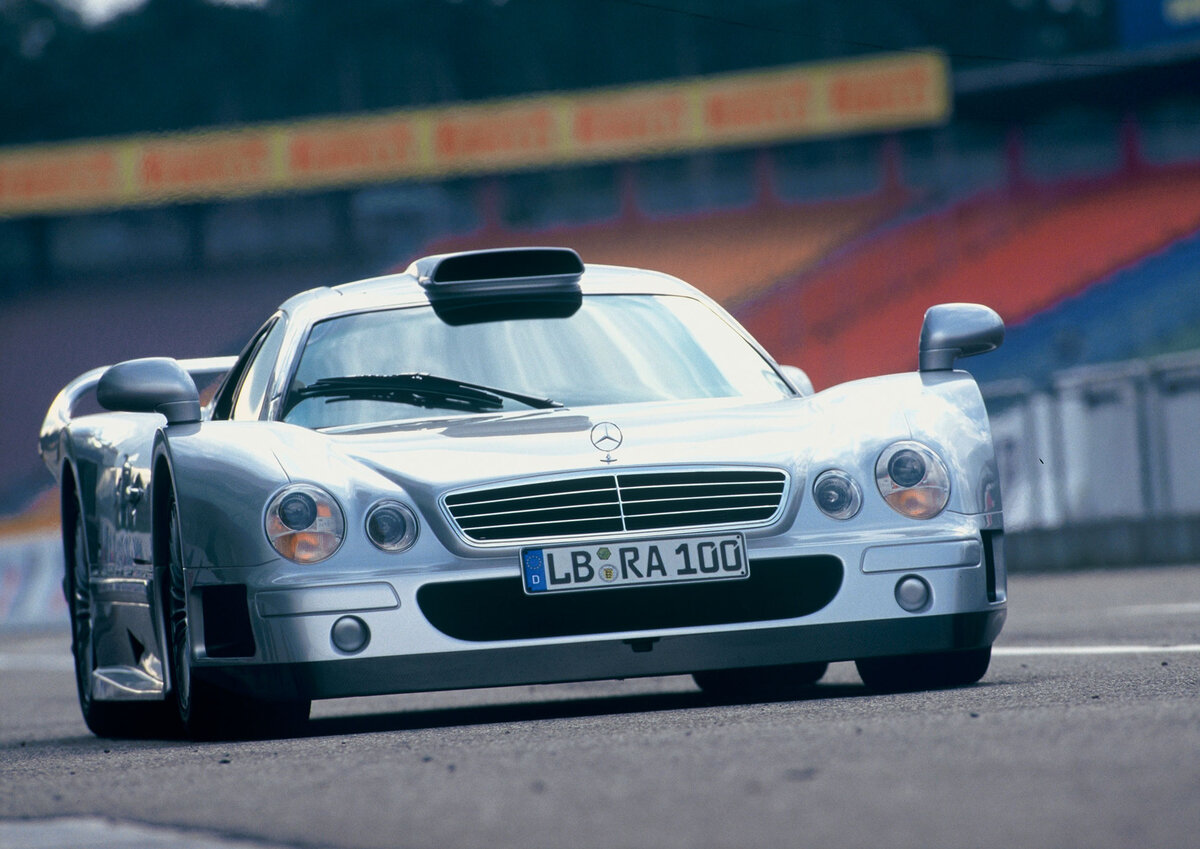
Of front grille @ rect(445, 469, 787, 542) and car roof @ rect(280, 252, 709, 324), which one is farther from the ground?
car roof @ rect(280, 252, 709, 324)

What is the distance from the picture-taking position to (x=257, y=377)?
21.5 feet

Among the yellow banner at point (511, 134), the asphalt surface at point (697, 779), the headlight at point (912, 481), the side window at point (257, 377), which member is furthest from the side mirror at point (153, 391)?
the yellow banner at point (511, 134)

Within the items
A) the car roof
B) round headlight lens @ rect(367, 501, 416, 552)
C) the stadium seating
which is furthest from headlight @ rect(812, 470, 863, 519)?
the stadium seating

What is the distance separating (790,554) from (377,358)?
4.96 ft

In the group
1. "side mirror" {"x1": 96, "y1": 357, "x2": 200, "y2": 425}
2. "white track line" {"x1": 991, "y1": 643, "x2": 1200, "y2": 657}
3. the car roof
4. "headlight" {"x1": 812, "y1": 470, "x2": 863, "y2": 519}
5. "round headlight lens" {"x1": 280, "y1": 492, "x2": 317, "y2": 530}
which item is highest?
the car roof

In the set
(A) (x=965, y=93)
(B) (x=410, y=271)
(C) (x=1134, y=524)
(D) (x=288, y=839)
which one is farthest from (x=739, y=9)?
(D) (x=288, y=839)

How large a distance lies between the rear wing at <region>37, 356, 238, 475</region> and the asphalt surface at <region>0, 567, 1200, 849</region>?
1655 mm

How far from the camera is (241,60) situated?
190 ft

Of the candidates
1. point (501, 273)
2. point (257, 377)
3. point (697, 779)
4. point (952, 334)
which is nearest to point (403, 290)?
point (501, 273)

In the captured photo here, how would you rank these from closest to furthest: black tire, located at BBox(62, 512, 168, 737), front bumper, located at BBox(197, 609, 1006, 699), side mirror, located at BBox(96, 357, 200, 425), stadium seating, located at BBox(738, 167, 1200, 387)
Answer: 1. front bumper, located at BBox(197, 609, 1006, 699)
2. side mirror, located at BBox(96, 357, 200, 425)
3. black tire, located at BBox(62, 512, 168, 737)
4. stadium seating, located at BBox(738, 167, 1200, 387)

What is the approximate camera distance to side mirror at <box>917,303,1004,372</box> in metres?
5.96

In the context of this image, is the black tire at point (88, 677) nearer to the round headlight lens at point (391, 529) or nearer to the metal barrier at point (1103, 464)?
the round headlight lens at point (391, 529)

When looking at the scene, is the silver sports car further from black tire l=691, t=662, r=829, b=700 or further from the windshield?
black tire l=691, t=662, r=829, b=700

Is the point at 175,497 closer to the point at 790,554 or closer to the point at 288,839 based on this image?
the point at 790,554
